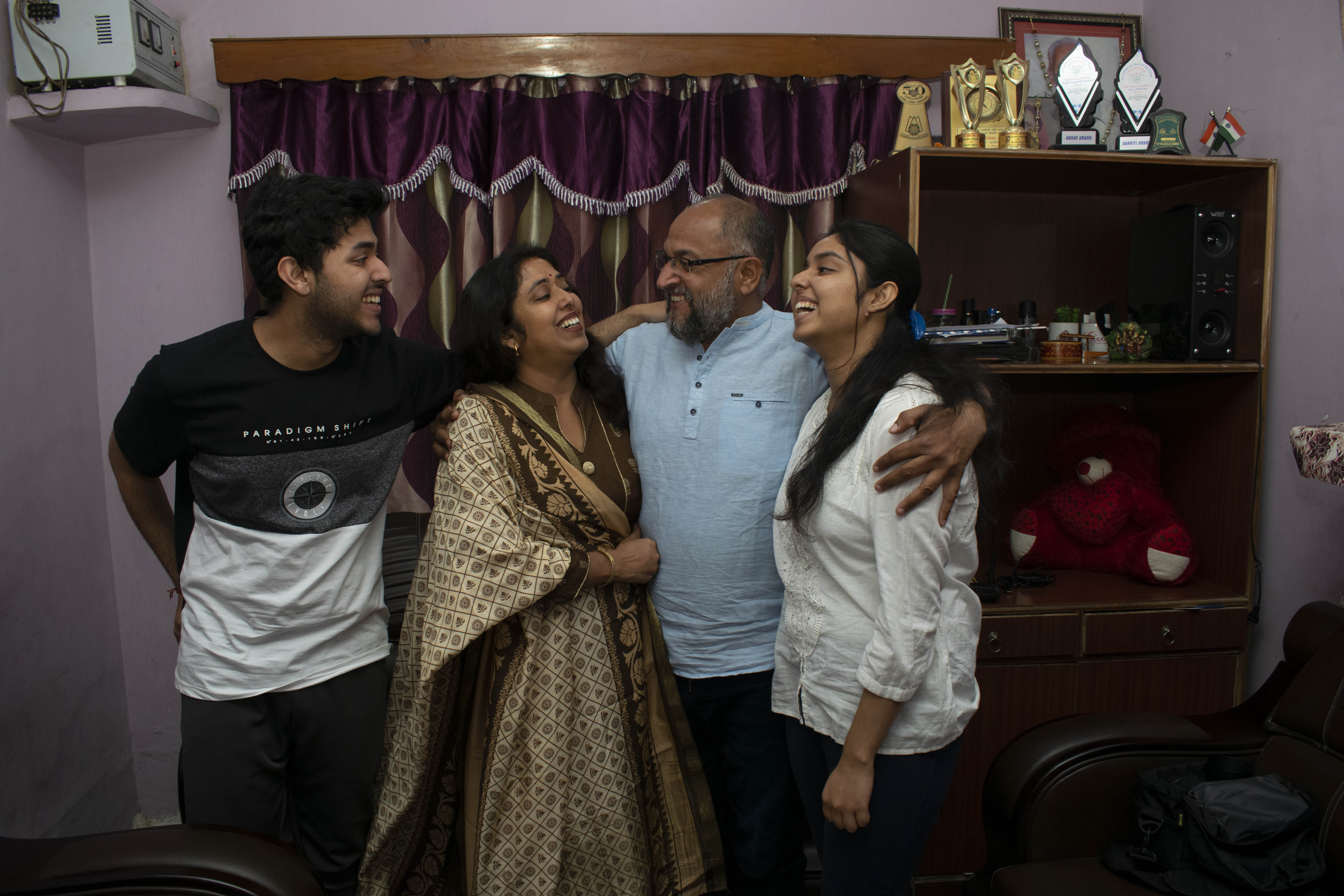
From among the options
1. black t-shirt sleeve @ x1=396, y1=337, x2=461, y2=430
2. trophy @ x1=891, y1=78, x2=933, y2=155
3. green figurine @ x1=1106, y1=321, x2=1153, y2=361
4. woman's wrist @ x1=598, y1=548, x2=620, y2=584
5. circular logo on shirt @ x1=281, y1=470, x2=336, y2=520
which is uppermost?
trophy @ x1=891, y1=78, x2=933, y2=155

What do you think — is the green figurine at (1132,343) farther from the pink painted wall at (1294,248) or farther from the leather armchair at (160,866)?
the leather armchair at (160,866)

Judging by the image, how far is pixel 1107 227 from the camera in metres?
2.49

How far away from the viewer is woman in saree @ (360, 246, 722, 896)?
153cm

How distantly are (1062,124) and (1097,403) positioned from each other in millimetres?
861

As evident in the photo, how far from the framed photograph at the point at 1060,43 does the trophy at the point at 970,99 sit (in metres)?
0.46

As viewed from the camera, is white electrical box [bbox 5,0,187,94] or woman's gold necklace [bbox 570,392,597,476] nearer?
woman's gold necklace [bbox 570,392,597,476]

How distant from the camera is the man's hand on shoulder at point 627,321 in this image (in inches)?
72.5

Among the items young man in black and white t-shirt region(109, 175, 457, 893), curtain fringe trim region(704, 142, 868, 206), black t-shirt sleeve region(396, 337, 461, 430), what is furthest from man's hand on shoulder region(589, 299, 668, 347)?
curtain fringe trim region(704, 142, 868, 206)

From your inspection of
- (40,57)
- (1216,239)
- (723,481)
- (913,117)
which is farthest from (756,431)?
(40,57)

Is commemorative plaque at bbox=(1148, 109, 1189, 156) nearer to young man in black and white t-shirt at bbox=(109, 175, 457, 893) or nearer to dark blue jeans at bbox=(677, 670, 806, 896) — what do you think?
dark blue jeans at bbox=(677, 670, 806, 896)

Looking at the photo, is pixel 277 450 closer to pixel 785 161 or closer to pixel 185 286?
pixel 185 286

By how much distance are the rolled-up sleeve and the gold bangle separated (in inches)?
21.5

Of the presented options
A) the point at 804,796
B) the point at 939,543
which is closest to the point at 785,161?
the point at 939,543

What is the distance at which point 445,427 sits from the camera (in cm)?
163
